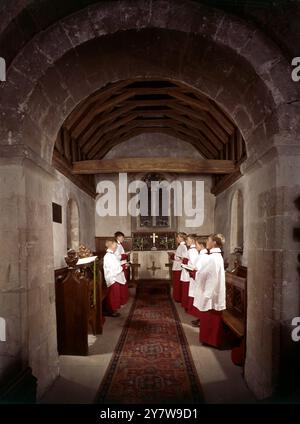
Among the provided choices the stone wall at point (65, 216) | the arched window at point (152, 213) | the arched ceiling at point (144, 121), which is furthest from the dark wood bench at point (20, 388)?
the arched window at point (152, 213)

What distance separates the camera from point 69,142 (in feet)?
26.5

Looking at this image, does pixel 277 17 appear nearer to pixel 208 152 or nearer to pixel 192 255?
pixel 192 255

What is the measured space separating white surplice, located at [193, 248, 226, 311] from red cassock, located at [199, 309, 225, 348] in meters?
0.14

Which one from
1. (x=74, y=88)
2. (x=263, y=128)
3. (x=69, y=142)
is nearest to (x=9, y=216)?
(x=74, y=88)

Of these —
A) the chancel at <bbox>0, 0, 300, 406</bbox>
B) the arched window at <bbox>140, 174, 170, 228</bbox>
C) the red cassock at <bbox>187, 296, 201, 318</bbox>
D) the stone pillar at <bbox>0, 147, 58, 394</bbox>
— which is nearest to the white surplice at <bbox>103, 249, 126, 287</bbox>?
the red cassock at <bbox>187, 296, 201, 318</bbox>

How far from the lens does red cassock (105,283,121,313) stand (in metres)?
6.74

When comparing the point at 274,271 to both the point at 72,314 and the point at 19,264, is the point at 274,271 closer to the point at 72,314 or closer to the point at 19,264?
the point at 19,264

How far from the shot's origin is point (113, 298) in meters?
6.81

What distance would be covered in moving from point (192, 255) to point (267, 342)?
415 cm

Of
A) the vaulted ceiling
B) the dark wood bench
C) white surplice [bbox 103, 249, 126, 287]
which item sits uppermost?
the vaulted ceiling

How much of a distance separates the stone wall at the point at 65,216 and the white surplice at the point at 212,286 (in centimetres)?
285

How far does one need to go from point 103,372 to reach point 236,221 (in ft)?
21.6

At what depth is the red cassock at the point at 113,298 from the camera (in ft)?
22.1

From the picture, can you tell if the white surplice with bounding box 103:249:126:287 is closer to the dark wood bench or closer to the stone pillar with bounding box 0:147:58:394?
the stone pillar with bounding box 0:147:58:394
